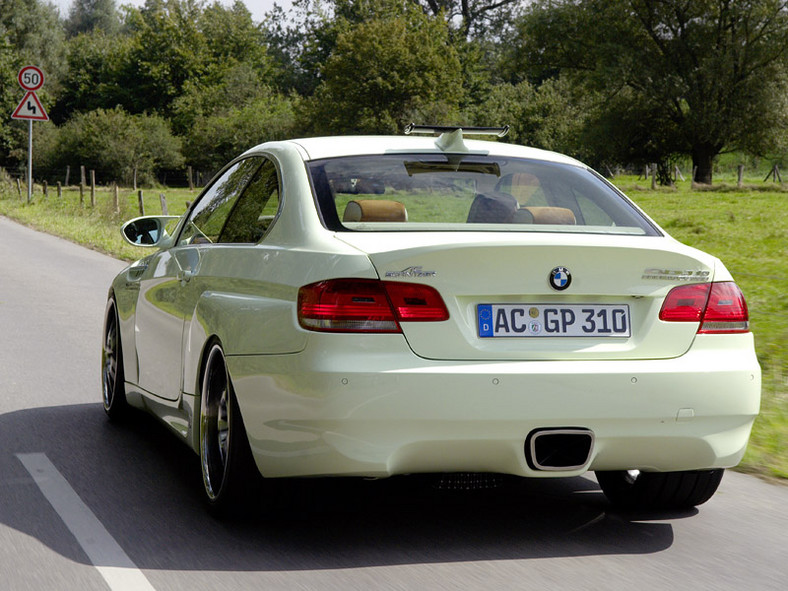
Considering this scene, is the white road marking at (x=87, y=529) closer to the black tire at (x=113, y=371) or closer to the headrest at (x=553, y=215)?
the black tire at (x=113, y=371)

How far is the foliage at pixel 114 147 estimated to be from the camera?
234ft

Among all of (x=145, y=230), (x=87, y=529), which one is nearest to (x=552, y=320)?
(x=87, y=529)

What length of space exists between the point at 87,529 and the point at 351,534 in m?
0.99

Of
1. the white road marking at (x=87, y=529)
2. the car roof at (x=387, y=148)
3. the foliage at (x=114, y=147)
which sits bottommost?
the foliage at (x=114, y=147)

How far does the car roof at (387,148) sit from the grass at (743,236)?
200cm

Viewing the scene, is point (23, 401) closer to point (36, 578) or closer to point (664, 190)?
point (36, 578)

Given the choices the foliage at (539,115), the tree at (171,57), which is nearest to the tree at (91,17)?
the tree at (171,57)

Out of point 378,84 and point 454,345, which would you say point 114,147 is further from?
point 454,345

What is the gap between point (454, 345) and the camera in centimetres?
412

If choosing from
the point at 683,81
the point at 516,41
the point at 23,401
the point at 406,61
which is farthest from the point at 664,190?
the point at 23,401

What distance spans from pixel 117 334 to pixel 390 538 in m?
2.84

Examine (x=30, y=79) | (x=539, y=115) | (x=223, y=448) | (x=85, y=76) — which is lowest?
(x=223, y=448)

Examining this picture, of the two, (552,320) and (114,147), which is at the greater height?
(552,320)

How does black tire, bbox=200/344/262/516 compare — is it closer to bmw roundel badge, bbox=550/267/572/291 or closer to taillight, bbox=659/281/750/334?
bmw roundel badge, bbox=550/267/572/291
